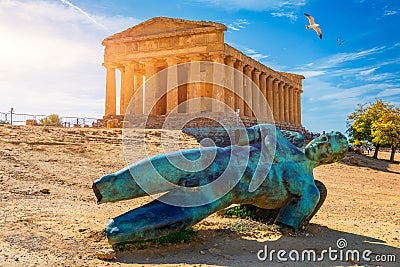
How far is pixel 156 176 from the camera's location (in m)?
5.25

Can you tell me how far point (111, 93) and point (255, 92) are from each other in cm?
1544

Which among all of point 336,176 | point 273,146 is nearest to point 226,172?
point 273,146

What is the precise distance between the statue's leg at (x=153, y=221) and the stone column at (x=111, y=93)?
34065 millimetres

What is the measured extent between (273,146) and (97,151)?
1111cm

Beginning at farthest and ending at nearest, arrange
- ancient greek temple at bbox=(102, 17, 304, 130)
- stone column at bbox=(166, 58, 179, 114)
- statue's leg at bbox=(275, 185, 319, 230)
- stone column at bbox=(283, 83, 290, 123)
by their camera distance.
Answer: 1. stone column at bbox=(283, 83, 290, 123)
2. stone column at bbox=(166, 58, 179, 114)
3. ancient greek temple at bbox=(102, 17, 304, 130)
4. statue's leg at bbox=(275, 185, 319, 230)

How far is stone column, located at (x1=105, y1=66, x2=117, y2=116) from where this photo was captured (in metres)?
38.4

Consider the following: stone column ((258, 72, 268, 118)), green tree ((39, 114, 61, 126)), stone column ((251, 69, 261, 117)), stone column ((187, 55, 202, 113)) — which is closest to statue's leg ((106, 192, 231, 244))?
green tree ((39, 114, 61, 126))

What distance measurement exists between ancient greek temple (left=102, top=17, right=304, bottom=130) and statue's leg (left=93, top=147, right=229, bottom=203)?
27.7 metres

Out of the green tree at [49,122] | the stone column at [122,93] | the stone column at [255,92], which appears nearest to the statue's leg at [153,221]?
the green tree at [49,122]

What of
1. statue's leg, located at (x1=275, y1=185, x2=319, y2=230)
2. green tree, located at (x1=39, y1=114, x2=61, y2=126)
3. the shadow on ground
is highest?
green tree, located at (x1=39, y1=114, x2=61, y2=126)

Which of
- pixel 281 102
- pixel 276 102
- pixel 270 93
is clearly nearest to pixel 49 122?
pixel 270 93

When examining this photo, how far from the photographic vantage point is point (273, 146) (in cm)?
638

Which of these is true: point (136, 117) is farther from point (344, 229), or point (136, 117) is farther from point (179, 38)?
point (344, 229)

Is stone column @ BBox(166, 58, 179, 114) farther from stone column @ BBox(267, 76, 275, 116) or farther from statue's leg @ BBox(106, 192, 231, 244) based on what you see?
statue's leg @ BBox(106, 192, 231, 244)
